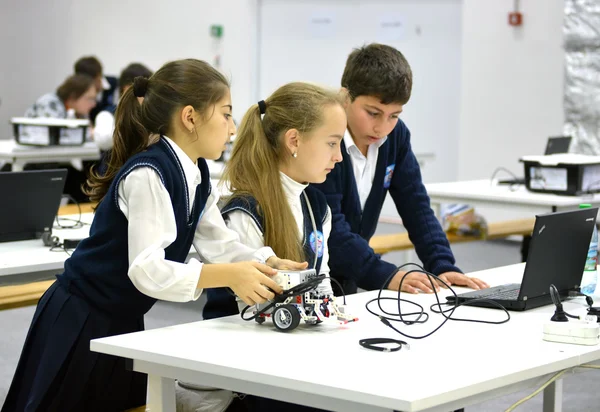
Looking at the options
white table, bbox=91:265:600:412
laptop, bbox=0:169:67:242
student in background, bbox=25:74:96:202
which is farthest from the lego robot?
student in background, bbox=25:74:96:202

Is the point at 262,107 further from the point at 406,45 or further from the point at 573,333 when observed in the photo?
the point at 406,45

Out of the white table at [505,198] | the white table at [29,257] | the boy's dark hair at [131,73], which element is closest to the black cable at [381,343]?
the white table at [29,257]

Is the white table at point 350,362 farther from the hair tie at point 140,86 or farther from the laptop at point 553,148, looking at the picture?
the laptop at point 553,148

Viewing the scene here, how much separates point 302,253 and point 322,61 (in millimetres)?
6133

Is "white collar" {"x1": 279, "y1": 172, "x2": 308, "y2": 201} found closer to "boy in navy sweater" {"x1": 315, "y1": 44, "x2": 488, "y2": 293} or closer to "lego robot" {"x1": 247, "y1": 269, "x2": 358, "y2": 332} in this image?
"boy in navy sweater" {"x1": 315, "y1": 44, "x2": 488, "y2": 293}

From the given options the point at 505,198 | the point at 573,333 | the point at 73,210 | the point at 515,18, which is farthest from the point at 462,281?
the point at 515,18

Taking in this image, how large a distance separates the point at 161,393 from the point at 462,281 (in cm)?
102

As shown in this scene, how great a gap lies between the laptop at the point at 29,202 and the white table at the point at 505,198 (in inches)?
90.1

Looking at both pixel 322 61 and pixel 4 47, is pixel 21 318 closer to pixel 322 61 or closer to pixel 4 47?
pixel 322 61

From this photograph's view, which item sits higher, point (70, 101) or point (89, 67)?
point (89, 67)

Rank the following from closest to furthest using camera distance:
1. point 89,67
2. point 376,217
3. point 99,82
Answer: point 376,217 < point 89,67 < point 99,82

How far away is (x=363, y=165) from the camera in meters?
2.77

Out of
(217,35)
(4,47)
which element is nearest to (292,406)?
(217,35)

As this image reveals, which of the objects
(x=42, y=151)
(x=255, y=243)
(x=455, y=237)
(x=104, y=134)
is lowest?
(x=455, y=237)
